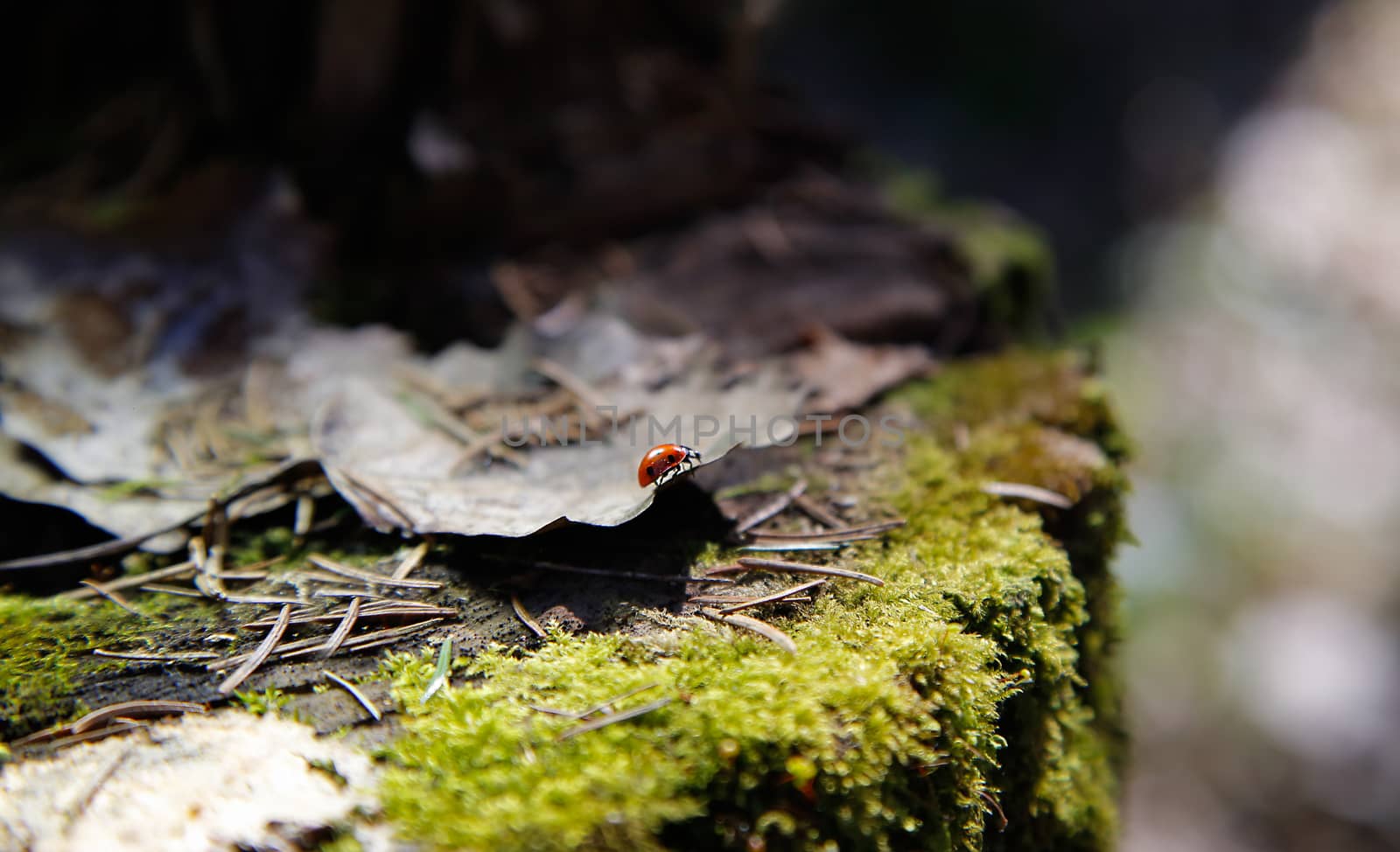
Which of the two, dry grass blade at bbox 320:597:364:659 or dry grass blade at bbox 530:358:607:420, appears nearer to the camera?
dry grass blade at bbox 320:597:364:659

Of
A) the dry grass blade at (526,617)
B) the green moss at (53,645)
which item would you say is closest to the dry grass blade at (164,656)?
the green moss at (53,645)

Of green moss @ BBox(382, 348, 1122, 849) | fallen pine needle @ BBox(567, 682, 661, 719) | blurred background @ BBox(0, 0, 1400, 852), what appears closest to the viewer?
green moss @ BBox(382, 348, 1122, 849)

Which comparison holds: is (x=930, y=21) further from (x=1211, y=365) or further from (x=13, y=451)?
(x=13, y=451)

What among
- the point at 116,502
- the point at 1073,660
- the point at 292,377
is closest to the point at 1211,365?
the point at 1073,660

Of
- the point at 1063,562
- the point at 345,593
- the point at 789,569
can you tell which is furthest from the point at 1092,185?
the point at 345,593

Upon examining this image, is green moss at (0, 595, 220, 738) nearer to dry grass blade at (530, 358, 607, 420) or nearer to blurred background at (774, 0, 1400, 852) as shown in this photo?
dry grass blade at (530, 358, 607, 420)

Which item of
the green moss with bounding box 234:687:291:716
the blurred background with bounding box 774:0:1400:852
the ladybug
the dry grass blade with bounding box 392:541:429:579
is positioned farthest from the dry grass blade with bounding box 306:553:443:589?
the blurred background with bounding box 774:0:1400:852
